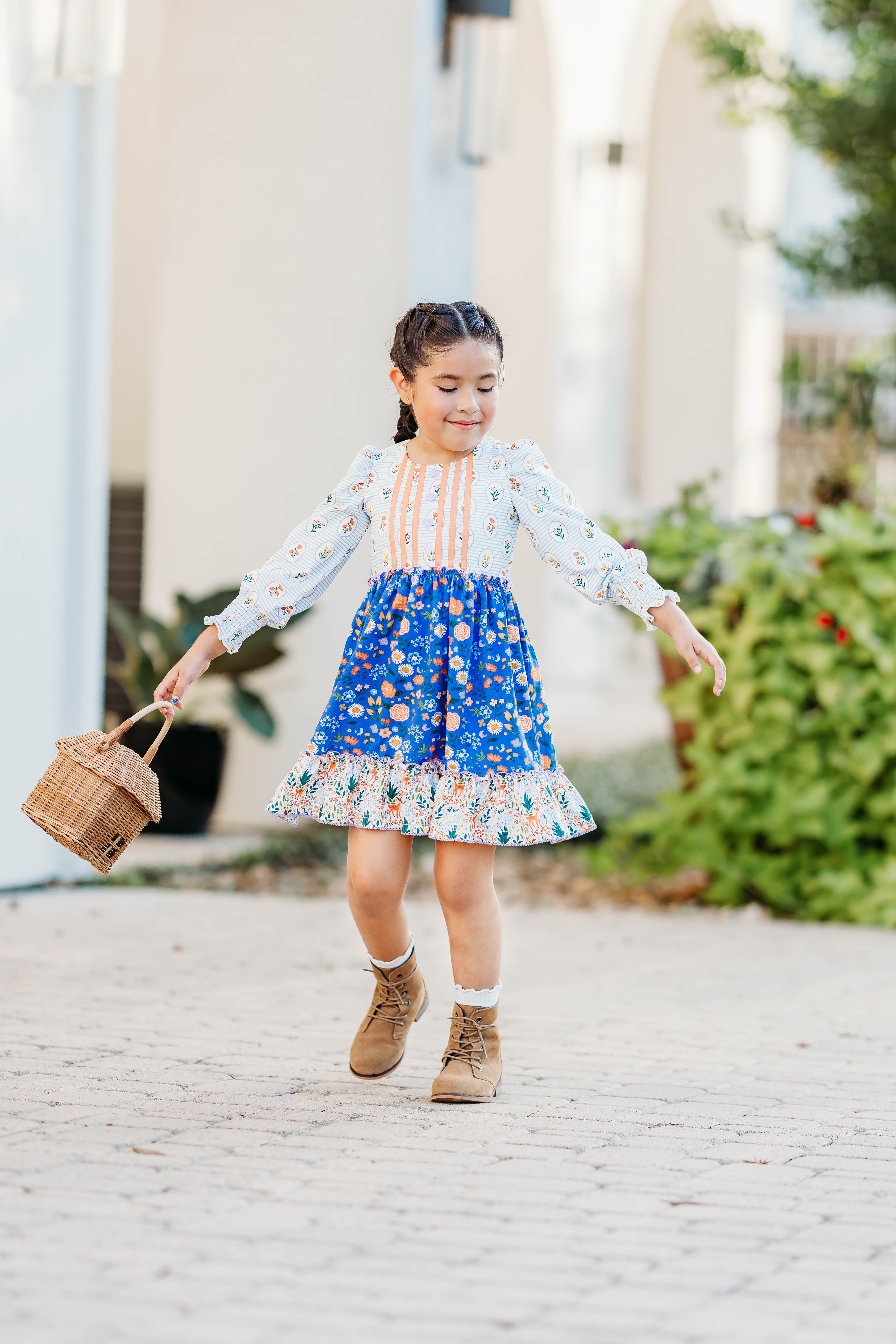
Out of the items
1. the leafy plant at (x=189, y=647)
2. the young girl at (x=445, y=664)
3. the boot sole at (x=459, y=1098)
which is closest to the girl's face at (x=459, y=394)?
the young girl at (x=445, y=664)

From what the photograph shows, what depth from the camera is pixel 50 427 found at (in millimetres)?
5305

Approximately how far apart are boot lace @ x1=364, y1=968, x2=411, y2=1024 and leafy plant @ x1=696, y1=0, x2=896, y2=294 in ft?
19.4

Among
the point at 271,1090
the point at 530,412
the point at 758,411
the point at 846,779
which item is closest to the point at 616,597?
the point at 271,1090

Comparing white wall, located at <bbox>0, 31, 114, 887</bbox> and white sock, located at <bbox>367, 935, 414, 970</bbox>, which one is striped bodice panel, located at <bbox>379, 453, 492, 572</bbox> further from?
white wall, located at <bbox>0, 31, 114, 887</bbox>

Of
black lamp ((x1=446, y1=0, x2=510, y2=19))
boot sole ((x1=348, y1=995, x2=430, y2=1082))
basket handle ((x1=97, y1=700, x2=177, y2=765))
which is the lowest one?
boot sole ((x1=348, y1=995, x2=430, y2=1082))

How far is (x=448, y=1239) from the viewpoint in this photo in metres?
2.36

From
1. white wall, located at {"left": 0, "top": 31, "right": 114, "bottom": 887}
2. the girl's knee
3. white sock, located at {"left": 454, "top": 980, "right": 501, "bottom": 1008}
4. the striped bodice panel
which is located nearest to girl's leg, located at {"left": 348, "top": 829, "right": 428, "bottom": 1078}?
the girl's knee

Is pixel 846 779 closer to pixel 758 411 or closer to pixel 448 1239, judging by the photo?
pixel 448 1239

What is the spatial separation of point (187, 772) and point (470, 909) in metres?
3.42

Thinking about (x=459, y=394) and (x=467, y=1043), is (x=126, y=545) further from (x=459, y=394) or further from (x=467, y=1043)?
(x=467, y=1043)

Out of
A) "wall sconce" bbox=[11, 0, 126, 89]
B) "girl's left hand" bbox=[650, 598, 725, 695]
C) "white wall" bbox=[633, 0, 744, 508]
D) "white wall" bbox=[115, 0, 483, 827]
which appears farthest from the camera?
"white wall" bbox=[633, 0, 744, 508]

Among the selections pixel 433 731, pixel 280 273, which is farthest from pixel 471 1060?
pixel 280 273

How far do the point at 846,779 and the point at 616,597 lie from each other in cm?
246

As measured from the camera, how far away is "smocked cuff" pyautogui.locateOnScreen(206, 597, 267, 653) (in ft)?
10.6
